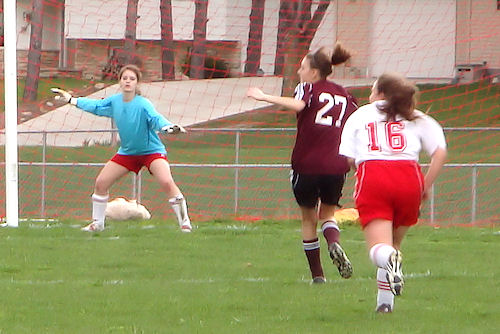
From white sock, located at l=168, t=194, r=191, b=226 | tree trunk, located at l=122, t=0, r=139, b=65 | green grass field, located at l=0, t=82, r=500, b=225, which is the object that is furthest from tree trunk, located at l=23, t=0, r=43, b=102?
white sock, located at l=168, t=194, r=191, b=226

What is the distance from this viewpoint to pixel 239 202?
56.2 ft

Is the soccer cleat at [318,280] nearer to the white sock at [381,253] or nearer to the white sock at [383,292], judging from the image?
the white sock at [383,292]

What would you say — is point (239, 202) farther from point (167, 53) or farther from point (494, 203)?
point (167, 53)

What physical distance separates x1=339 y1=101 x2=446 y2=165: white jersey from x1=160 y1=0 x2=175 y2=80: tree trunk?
754 inches

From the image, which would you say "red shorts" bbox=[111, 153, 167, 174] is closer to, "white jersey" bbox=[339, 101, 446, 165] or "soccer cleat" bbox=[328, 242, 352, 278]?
"soccer cleat" bbox=[328, 242, 352, 278]

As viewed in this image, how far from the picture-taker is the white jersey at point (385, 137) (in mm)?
6609

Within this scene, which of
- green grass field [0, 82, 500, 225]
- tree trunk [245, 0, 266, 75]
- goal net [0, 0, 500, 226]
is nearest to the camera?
green grass field [0, 82, 500, 225]

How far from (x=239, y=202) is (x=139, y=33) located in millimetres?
17091

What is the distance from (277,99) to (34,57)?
2439 centimetres

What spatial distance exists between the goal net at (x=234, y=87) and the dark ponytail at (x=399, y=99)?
22.2 ft

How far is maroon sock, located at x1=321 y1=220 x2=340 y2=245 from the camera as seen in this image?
8.05m

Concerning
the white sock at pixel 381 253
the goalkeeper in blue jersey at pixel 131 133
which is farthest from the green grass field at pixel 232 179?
the white sock at pixel 381 253

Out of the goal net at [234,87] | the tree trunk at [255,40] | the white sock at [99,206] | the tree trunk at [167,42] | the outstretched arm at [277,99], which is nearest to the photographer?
the outstretched arm at [277,99]

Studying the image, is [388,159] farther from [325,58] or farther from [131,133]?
[131,133]
